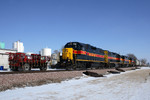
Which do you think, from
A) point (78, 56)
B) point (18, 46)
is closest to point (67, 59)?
point (78, 56)

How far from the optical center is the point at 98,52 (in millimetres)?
35156

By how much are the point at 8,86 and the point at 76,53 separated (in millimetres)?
16779

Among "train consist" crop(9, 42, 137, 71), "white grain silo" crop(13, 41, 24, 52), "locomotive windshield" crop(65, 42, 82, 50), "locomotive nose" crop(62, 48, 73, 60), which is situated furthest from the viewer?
"white grain silo" crop(13, 41, 24, 52)

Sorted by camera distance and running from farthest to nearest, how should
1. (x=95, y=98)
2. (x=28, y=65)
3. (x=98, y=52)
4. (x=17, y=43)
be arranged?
(x=17, y=43)
(x=98, y=52)
(x=28, y=65)
(x=95, y=98)

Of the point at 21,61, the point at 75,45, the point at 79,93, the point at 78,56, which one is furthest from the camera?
the point at 75,45

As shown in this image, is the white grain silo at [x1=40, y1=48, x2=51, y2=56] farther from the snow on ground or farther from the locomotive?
the snow on ground

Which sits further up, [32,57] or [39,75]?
[32,57]

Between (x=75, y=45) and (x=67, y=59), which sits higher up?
(x=75, y=45)

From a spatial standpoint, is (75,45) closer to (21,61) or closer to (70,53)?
(70,53)

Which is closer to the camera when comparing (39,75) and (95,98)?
(95,98)

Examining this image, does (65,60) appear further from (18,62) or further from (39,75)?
(39,75)

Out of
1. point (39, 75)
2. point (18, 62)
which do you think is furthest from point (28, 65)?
point (39, 75)

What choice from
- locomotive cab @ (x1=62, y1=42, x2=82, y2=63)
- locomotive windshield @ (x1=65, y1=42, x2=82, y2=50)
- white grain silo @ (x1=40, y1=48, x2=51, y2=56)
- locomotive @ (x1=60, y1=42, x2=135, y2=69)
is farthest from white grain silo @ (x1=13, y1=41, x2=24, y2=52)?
locomotive cab @ (x1=62, y1=42, x2=82, y2=63)

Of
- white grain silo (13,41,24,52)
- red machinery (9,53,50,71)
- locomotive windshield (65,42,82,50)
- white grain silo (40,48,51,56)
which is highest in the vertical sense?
Answer: white grain silo (13,41,24,52)
